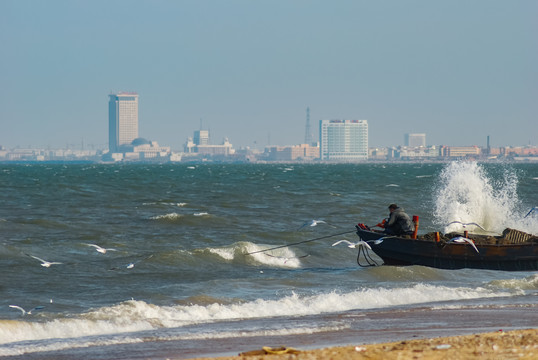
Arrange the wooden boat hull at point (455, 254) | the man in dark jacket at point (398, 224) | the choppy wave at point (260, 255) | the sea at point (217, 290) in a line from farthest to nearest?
the choppy wave at point (260, 255), the man in dark jacket at point (398, 224), the wooden boat hull at point (455, 254), the sea at point (217, 290)

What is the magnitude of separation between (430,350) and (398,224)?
40.8 feet

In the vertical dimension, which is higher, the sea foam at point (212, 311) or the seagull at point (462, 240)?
the seagull at point (462, 240)

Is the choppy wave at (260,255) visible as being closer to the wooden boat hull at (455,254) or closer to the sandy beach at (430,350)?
the wooden boat hull at (455,254)

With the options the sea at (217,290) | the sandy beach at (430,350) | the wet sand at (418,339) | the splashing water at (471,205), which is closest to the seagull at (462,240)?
the sea at (217,290)

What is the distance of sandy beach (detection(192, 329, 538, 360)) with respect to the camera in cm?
1000

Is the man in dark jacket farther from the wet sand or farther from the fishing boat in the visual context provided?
the wet sand

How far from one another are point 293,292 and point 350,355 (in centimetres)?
715

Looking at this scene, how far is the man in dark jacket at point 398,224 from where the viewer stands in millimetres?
22453

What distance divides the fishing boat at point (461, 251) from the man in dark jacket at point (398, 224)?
19 centimetres

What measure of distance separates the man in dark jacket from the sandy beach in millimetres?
11287

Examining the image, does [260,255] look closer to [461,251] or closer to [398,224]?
[398,224]

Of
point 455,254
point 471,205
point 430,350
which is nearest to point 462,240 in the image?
point 455,254

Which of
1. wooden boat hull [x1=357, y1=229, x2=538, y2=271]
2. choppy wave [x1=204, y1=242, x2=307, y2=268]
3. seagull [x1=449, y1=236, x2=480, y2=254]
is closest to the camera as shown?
seagull [x1=449, y1=236, x2=480, y2=254]

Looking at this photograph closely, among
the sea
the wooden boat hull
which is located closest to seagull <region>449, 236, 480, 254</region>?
the wooden boat hull
